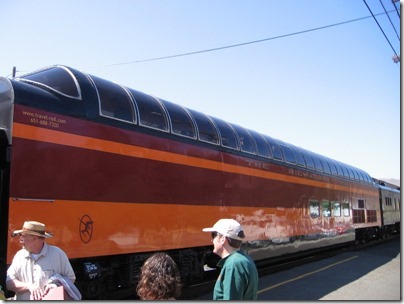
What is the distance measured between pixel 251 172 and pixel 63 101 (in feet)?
17.5

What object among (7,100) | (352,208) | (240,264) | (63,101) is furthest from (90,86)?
(352,208)

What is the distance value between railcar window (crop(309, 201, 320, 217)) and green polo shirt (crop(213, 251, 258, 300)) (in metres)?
11.0

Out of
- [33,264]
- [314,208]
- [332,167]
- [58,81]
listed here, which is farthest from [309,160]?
[33,264]

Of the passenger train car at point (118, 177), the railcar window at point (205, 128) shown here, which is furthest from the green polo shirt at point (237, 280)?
the railcar window at point (205, 128)

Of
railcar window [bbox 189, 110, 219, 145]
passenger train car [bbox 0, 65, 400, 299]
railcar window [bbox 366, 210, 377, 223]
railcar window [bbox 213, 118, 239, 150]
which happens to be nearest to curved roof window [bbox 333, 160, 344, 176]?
railcar window [bbox 366, 210, 377, 223]

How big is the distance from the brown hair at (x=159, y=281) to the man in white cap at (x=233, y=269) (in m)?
0.47

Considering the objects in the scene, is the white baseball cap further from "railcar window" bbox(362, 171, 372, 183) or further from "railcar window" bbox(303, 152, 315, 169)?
"railcar window" bbox(362, 171, 372, 183)

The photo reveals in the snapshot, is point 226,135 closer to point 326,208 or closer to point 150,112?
point 150,112

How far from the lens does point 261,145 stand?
11188 mm

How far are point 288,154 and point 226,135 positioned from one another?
3.64m

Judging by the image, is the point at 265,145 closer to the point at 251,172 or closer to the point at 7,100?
the point at 251,172

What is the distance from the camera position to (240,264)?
3.13 meters

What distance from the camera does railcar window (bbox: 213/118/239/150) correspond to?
374 inches

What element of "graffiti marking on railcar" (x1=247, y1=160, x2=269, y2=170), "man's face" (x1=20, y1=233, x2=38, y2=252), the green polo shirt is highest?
"graffiti marking on railcar" (x1=247, y1=160, x2=269, y2=170)
